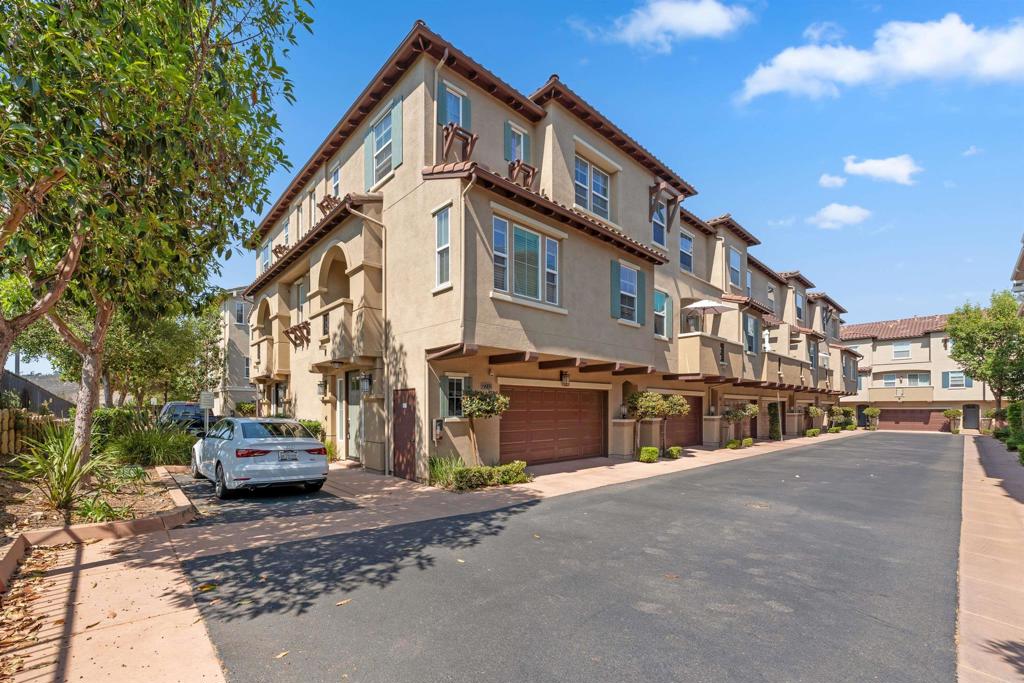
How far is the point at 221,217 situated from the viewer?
9211mm

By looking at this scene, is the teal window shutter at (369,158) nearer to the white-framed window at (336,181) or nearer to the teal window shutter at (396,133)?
the teal window shutter at (396,133)

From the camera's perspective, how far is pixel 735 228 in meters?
25.0

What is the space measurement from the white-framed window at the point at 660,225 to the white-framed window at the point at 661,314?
225 cm

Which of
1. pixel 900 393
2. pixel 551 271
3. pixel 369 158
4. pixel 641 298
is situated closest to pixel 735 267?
pixel 641 298

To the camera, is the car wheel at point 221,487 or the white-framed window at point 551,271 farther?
the white-framed window at point 551,271

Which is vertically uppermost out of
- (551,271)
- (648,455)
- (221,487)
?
(551,271)

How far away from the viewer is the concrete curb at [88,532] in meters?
5.89

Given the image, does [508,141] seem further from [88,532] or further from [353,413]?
→ [88,532]

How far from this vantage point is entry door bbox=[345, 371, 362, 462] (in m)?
16.5

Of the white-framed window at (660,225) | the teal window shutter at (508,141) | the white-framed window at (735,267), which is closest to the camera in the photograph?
the teal window shutter at (508,141)

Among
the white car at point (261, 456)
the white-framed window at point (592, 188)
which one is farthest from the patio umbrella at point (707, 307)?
the white car at point (261, 456)

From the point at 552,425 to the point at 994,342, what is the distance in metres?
36.5

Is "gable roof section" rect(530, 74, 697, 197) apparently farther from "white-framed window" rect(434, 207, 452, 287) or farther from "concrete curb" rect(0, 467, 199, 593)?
"concrete curb" rect(0, 467, 199, 593)

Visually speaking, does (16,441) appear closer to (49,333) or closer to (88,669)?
(88,669)
